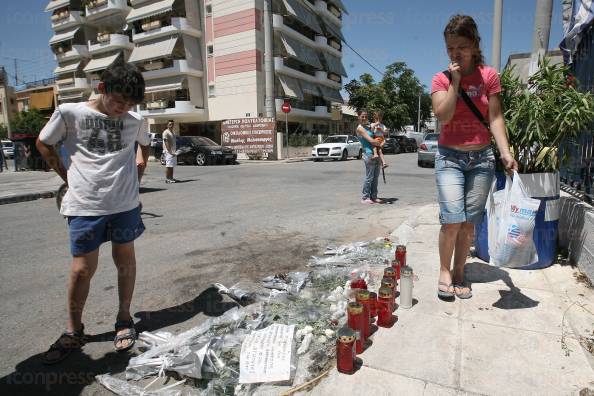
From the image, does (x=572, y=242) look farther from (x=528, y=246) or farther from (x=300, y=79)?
(x=300, y=79)

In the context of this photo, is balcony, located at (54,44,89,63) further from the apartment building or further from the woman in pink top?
the woman in pink top

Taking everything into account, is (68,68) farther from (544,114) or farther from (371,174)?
(544,114)

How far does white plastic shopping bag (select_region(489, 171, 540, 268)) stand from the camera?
2504mm

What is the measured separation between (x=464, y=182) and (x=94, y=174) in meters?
2.42

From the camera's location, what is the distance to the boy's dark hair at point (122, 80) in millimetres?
2227

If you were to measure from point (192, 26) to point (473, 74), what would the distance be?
32384mm

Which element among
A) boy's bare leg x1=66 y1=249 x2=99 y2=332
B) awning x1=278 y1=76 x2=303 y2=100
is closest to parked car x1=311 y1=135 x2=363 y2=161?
awning x1=278 y1=76 x2=303 y2=100

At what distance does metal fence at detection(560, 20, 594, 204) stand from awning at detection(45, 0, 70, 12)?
48426 mm

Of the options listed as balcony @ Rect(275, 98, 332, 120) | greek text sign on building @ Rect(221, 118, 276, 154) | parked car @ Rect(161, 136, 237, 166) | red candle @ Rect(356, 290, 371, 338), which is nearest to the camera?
red candle @ Rect(356, 290, 371, 338)

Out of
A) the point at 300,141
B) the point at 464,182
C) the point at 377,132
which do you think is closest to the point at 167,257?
the point at 464,182

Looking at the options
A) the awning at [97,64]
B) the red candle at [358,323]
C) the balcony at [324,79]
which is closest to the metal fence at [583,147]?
the red candle at [358,323]

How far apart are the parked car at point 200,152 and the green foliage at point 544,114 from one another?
55.0 feet

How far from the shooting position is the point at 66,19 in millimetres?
40469

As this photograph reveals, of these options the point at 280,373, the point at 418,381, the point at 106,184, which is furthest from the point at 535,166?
the point at 106,184
